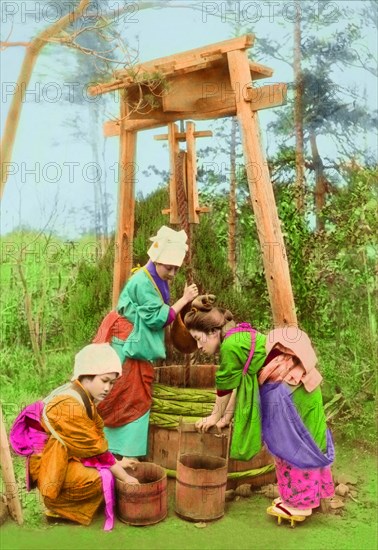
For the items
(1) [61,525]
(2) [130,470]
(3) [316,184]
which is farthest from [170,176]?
(1) [61,525]

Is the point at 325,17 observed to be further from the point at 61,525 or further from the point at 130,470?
the point at 61,525

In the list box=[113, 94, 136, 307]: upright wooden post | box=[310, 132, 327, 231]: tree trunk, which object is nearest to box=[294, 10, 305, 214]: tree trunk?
box=[310, 132, 327, 231]: tree trunk

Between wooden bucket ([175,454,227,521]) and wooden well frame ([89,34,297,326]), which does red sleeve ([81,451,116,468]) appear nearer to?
wooden bucket ([175,454,227,521])

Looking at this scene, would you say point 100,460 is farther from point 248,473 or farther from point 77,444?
point 248,473

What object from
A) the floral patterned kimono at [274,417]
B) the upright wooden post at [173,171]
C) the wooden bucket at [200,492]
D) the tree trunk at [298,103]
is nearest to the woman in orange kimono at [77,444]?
the wooden bucket at [200,492]

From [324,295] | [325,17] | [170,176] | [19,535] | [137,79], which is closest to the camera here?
[19,535]

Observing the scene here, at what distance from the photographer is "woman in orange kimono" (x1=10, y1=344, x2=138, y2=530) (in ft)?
10.1

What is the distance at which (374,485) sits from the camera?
3.65 m

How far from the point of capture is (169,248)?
3.32 m

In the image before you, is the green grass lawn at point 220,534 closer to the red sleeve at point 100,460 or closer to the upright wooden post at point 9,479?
the upright wooden post at point 9,479

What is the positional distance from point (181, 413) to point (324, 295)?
1.06m

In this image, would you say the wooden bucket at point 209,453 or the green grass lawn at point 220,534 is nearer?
the green grass lawn at point 220,534

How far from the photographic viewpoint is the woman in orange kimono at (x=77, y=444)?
121 inches

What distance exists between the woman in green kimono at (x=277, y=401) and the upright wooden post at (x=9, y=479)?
884 millimetres
